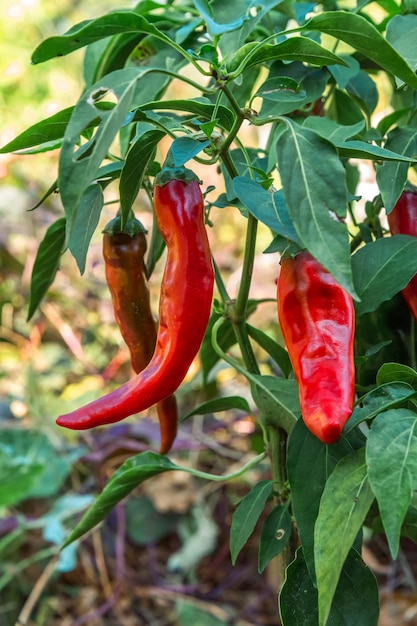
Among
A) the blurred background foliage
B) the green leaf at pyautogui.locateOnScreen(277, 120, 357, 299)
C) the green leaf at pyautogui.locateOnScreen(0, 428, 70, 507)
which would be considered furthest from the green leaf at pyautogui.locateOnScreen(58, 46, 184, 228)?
the green leaf at pyautogui.locateOnScreen(0, 428, 70, 507)

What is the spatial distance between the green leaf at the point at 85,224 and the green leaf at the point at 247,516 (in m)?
0.26

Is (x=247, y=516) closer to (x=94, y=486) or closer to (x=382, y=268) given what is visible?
(x=382, y=268)

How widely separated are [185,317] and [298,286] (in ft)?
0.30

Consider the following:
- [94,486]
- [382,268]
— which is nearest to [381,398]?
[382,268]

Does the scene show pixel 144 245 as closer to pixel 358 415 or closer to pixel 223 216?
pixel 358 415

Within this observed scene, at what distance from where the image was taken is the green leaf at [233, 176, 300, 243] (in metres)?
0.49

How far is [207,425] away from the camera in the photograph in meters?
1.82

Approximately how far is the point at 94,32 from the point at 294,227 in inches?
7.7

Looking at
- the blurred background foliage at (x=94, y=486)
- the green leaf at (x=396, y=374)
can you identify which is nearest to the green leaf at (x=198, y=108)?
the green leaf at (x=396, y=374)

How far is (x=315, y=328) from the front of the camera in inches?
21.9

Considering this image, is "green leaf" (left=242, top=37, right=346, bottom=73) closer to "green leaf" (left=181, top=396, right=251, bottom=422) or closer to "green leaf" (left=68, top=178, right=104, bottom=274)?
"green leaf" (left=68, top=178, right=104, bottom=274)

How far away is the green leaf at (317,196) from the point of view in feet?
1.40

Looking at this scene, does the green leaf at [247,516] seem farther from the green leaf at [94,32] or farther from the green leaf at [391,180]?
the green leaf at [94,32]

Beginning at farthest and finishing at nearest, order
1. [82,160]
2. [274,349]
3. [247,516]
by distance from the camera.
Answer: [274,349], [247,516], [82,160]
